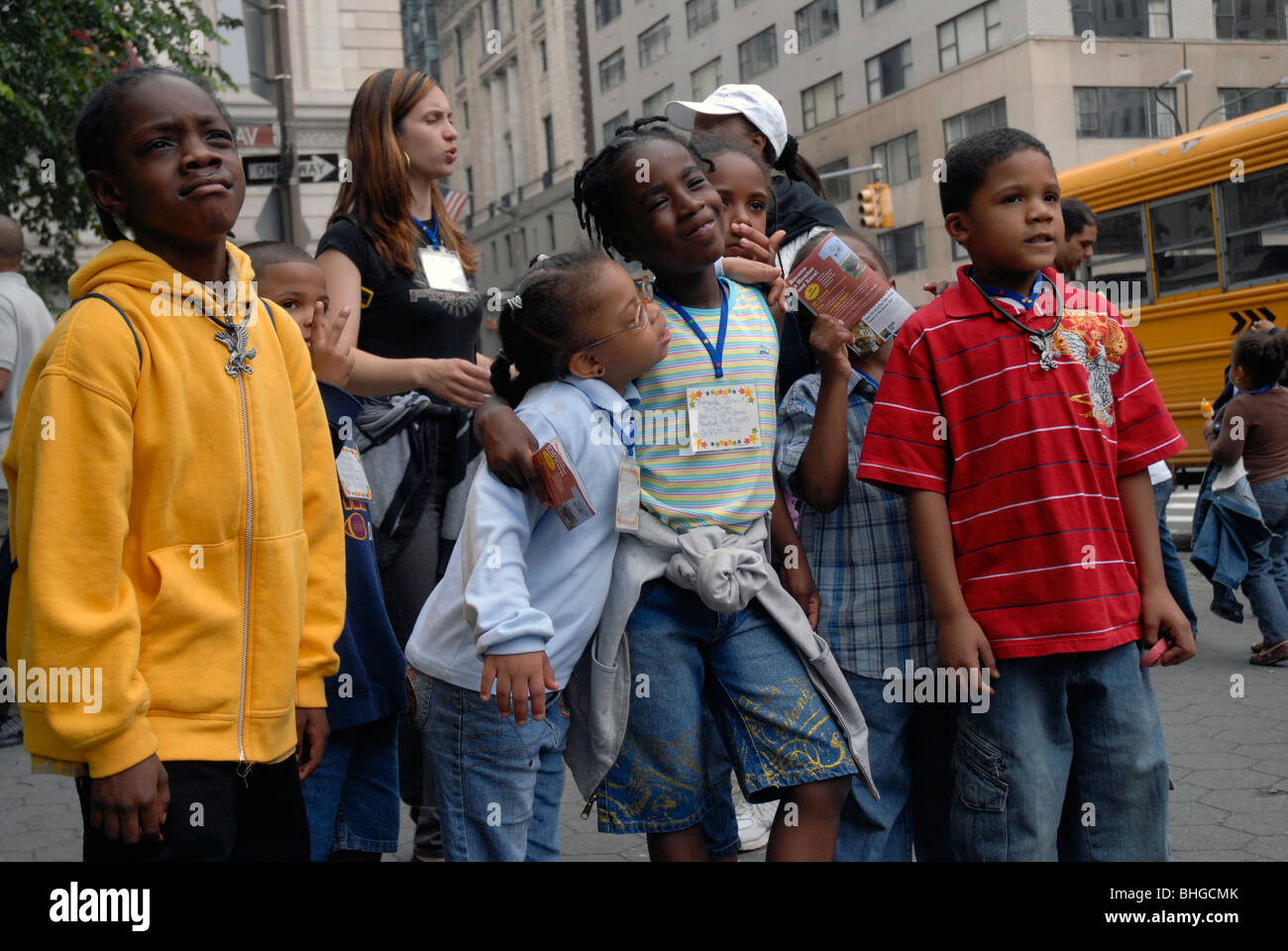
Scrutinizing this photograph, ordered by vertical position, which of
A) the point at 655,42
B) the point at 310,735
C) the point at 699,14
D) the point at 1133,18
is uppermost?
the point at 655,42

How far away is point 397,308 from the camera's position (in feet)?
11.4

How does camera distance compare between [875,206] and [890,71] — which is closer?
[875,206]

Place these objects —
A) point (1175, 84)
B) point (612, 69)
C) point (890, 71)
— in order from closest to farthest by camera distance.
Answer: point (1175, 84) → point (890, 71) → point (612, 69)

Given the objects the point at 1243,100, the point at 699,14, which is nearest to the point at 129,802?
the point at 1243,100

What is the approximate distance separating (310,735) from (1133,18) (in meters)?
27.9

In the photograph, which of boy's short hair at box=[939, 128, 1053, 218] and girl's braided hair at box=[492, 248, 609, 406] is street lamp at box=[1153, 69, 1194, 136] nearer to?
boy's short hair at box=[939, 128, 1053, 218]

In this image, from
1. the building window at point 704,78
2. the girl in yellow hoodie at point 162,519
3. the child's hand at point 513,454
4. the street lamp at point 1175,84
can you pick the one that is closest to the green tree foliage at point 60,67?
the girl in yellow hoodie at point 162,519

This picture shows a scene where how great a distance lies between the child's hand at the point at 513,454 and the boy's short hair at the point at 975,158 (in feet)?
3.41

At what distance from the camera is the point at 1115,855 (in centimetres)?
257

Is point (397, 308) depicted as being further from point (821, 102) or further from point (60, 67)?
point (821, 102)

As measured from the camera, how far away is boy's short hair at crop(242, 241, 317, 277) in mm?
3076

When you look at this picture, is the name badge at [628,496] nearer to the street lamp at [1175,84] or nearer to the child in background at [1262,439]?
the child in background at [1262,439]
